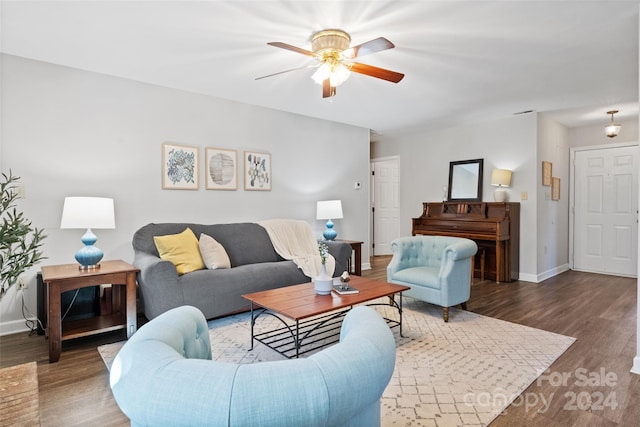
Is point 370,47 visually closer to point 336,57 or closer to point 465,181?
point 336,57

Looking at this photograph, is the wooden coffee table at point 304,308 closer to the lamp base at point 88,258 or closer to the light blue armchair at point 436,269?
the light blue armchair at point 436,269

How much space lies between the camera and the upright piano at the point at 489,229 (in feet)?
15.9

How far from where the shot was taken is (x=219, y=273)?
327 cm

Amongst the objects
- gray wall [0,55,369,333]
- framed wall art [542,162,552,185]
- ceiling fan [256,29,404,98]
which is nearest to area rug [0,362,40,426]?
ceiling fan [256,29,404,98]

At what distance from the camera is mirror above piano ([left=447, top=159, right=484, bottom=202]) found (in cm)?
552

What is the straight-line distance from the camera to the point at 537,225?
16.5 ft

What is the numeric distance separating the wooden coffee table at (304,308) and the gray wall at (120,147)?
71.4 inches

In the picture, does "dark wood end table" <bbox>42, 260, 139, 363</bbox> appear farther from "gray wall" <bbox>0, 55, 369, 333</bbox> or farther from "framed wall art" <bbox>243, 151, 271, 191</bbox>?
"framed wall art" <bbox>243, 151, 271, 191</bbox>

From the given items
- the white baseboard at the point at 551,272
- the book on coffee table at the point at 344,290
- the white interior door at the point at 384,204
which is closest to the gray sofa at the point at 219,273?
the book on coffee table at the point at 344,290

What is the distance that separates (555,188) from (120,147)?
6045 mm

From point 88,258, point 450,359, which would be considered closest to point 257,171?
point 88,258

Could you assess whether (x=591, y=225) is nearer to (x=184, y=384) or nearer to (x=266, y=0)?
(x=266, y=0)

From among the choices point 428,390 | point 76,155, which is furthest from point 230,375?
point 76,155

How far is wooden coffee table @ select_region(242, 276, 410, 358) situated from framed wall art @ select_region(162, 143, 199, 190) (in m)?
1.85
